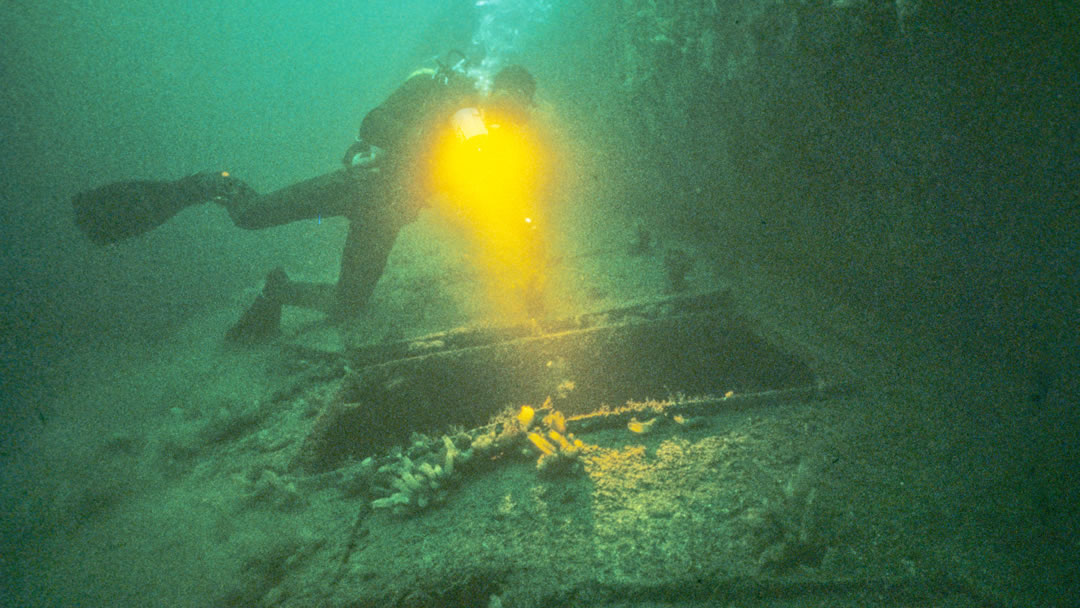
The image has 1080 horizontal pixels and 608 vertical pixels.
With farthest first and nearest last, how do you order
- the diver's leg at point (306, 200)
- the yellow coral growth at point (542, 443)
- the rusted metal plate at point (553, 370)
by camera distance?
the diver's leg at point (306, 200), the rusted metal plate at point (553, 370), the yellow coral growth at point (542, 443)

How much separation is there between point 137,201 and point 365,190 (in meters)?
2.35

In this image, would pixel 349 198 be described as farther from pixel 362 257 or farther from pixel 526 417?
pixel 526 417

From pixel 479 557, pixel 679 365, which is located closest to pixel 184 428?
pixel 479 557

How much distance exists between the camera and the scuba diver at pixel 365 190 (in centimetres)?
425

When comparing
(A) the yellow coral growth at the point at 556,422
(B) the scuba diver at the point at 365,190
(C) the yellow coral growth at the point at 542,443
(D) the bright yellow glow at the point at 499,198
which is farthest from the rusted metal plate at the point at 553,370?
(B) the scuba diver at the point at 365,190

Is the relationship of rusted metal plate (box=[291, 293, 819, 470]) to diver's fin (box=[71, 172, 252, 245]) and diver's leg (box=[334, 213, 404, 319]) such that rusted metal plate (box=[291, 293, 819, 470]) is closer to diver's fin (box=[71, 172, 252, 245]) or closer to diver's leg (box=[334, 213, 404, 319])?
diver's leg (box=[334, 213, 404, 319])

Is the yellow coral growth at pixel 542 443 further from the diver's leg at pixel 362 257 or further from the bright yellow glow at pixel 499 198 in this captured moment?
the diver's leg at pixel 362 257

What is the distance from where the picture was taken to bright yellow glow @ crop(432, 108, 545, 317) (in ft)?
13.9

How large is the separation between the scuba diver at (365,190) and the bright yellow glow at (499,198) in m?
0.04

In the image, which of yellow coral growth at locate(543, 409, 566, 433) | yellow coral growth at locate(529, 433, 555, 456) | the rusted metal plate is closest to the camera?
yellow coral growth at locate(529, 433, 555, 456)

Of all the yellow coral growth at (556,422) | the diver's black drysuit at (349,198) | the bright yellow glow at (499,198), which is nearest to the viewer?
the yellow coral growth at (556,422)

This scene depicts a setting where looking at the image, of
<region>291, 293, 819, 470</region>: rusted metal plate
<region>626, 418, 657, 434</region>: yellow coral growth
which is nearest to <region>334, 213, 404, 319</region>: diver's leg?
<region>291, 293, 819, 470</region>: rusted metal plate

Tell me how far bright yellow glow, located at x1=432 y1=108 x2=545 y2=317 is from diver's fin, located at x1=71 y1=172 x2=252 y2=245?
2536 millimetres

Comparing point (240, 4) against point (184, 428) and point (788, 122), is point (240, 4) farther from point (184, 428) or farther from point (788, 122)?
point (788, 122)
